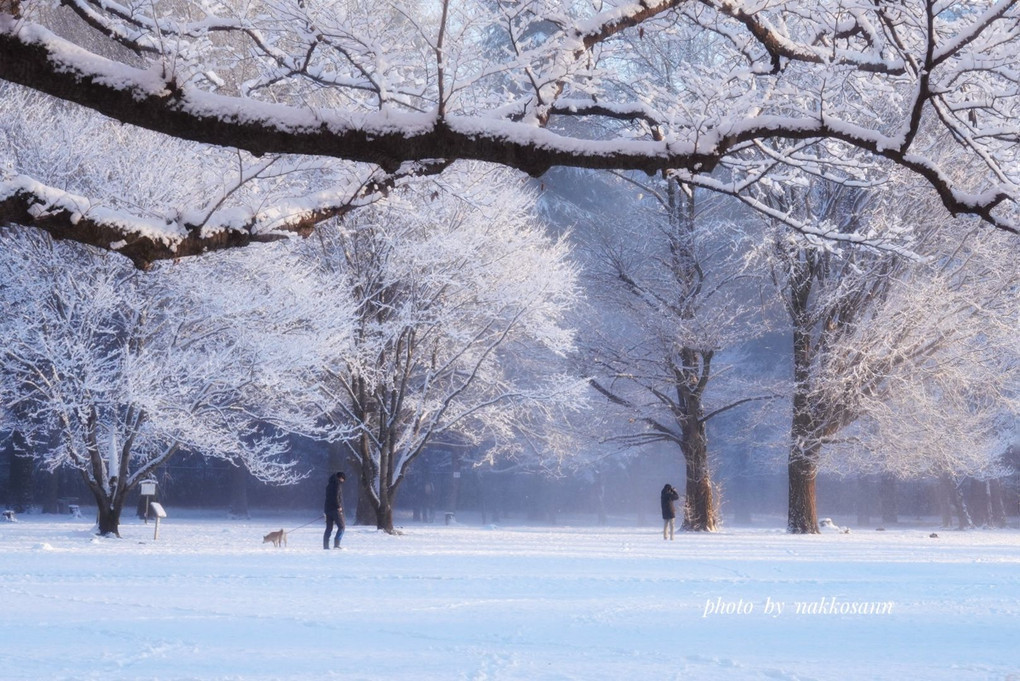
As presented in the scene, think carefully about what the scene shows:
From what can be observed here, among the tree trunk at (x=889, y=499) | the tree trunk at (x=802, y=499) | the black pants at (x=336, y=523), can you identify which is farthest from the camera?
the tree trunk at (x=889, y=499)

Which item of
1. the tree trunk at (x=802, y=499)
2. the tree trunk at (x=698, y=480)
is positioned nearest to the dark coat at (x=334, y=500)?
the tree trunk at (x=698, y=480)

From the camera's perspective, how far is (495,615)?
1032cm

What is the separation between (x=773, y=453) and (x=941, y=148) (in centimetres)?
1925

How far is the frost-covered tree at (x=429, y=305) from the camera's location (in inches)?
1020

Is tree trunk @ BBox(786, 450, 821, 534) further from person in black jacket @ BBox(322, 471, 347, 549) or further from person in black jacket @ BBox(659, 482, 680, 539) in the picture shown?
person in black jacket @ BBox(322, 471, 347, 549)

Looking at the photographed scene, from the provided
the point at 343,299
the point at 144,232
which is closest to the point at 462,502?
the point at 343,299

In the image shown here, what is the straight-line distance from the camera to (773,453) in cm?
4188

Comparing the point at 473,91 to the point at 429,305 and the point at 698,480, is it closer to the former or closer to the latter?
the point at 429,305

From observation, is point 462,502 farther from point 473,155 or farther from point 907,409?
point 473,155

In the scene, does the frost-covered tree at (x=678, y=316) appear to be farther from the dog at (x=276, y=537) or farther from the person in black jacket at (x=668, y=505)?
the dog at (x=276, y=537)

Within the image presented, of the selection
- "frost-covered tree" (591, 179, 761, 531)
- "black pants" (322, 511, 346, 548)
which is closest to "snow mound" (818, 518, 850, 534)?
"frost-covered tree" (591, 179, 761, 531)

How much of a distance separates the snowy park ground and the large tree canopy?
120 inches

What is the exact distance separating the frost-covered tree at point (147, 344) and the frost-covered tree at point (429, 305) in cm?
177

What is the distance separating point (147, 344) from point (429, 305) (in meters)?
6.53
